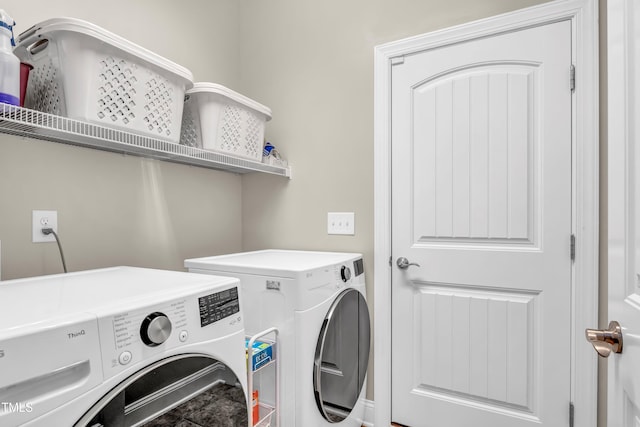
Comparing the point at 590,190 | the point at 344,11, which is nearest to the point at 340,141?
the point at 344,11

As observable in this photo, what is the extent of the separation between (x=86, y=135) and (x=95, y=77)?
0.62 ft

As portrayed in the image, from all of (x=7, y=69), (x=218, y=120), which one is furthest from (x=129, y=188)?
(x=7, y=69)

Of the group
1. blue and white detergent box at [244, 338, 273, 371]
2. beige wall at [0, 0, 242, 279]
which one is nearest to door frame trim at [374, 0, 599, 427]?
blue and white detergent box at [244, 338, 273, 371]

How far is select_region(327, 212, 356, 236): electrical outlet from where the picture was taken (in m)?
1.92

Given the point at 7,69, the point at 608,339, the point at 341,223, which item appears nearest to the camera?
the point at 608,339

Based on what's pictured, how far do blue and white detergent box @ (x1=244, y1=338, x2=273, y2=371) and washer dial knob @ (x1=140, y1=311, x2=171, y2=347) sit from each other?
0.47m

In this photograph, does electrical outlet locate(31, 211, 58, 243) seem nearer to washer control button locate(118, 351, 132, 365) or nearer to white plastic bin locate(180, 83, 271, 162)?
white plastic bin locate(180, 83, 271, 162)

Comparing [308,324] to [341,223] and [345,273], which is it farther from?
[341,223]

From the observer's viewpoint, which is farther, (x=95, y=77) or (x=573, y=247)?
(x=573, y=247)

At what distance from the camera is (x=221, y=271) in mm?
1492

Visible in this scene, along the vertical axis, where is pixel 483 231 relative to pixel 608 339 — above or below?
above

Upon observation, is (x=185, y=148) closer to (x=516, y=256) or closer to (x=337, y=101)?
(x=337, y=101)

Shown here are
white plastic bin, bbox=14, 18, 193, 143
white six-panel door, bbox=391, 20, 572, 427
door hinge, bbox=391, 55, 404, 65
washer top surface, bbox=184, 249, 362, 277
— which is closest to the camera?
white plastic bin, bbox=14, 18, 193, 143

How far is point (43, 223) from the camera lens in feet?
4.29
